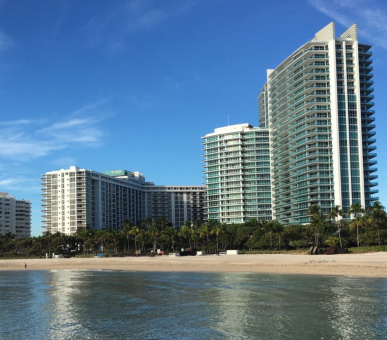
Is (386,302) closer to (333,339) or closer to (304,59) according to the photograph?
(333,339)

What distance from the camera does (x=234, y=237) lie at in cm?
15250

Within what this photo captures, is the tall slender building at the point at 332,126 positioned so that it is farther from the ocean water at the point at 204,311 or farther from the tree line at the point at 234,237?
the ocean water at the point at 204,311

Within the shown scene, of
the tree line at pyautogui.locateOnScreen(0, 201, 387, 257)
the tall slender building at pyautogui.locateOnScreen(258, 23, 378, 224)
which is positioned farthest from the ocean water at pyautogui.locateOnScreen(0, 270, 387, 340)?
the tall slender building at pyautogui.locateOnScreen(258, 23, 378, 224)

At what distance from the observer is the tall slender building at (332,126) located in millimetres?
178875

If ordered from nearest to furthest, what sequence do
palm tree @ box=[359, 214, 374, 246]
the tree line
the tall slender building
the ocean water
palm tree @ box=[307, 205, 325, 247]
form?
1. the ocean water
2. palm tree @ box=[359, 214, 374, 246]
3. palm tree @ box=[307, 205, 325, 247]
4. the tree line
5. the tall slender building

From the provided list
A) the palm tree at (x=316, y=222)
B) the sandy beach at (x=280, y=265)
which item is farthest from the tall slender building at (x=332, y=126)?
the sandy beach at (x=280, y=265)

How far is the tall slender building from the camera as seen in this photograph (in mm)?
178875

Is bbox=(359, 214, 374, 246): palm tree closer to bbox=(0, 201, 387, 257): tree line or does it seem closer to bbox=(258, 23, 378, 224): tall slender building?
bbox=(0, 201, 387, 257): tree line

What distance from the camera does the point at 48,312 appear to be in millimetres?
40531

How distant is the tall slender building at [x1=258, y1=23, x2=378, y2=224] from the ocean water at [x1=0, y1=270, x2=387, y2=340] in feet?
412

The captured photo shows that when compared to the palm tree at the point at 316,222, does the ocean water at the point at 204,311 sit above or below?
below

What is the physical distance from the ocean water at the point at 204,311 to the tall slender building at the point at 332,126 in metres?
125

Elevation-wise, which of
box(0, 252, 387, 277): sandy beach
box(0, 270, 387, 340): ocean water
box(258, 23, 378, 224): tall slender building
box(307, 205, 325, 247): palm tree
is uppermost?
box(258, 23, 378, 224): tall slender building

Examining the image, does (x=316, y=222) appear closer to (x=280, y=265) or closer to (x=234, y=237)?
(x=234, y=237)
